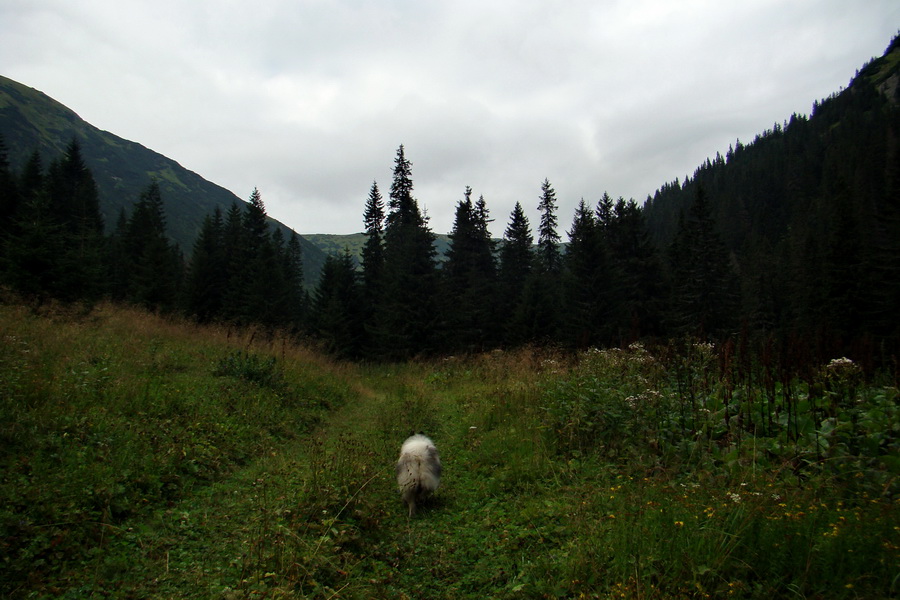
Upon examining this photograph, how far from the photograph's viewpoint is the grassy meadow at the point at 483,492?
268 centimetres

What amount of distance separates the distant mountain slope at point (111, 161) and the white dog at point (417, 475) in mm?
116698

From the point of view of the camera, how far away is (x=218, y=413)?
6.75 m

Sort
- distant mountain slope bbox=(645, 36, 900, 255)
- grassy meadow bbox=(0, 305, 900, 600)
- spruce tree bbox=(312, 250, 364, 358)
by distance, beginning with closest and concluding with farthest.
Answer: grassy meadow bbox=(0, 305, 900, 600) → spruce tree bbox=(312, 250, 364, 358) → distant mountain slope bbox=(645, 36, 900, 255)

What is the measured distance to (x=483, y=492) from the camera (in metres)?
4.99

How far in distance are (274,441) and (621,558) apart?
5.89 metres

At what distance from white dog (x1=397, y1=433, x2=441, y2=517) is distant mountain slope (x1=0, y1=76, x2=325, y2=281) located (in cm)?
11670

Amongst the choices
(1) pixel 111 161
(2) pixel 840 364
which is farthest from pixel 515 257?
(1) pixel 111 161

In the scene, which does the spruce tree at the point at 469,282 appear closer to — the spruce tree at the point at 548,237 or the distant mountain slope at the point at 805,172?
the spruce tree at the point at 548,237

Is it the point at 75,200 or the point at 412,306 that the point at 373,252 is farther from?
the point at 75,200

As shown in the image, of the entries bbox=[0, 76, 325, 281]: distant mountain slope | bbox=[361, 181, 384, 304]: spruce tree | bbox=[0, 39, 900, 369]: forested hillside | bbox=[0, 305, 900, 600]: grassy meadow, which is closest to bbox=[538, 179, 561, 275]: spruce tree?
bbox=[0, 39, 900, 369]: forested hillside

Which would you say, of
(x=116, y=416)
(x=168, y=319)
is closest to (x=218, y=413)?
(x=116, y=416)

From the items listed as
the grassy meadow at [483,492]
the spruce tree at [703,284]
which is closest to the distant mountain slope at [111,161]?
the spruce tree at [703,284]

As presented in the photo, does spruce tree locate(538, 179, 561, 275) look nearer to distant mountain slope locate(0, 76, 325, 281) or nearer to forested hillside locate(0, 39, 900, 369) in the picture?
forested hillside locate(0, 39, 900, 369)

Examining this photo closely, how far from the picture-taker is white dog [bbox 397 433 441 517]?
461cm
